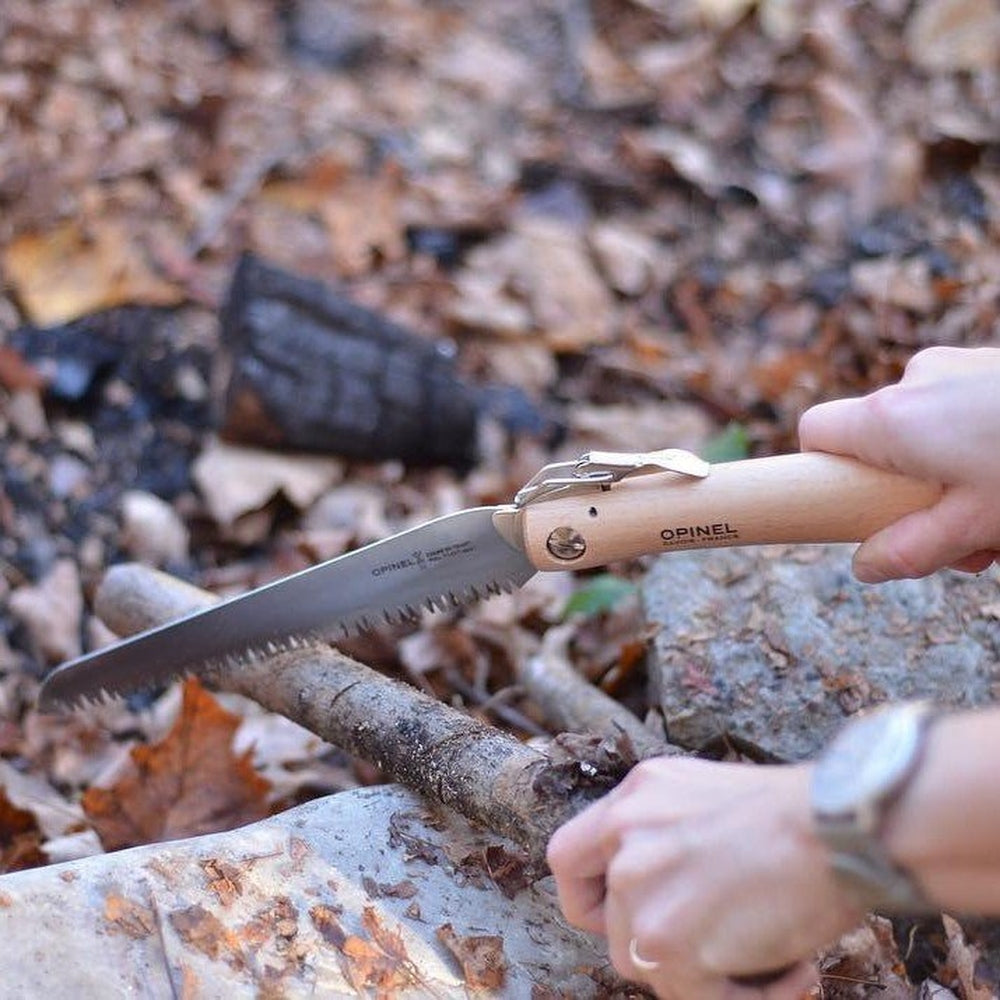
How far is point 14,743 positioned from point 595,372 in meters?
2.45

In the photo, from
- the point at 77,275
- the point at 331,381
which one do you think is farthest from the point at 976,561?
the point at 77,275

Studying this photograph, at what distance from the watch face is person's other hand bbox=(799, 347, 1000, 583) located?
2.43 feet

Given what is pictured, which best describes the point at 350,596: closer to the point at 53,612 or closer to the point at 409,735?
the point at 409,735

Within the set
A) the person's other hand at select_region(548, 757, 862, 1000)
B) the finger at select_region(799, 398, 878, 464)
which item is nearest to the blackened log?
the finger at select_region(799, 398, 878, 464)

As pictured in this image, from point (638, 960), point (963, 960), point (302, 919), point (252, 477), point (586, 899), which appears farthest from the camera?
point (252, 477)

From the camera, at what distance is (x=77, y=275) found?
457cm

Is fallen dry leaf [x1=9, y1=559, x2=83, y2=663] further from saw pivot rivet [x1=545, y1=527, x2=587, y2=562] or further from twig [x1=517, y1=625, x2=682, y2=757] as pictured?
saw pivot rivet [x1=545, y1=527, x2=587, y2=562]

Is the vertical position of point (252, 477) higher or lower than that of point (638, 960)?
lower

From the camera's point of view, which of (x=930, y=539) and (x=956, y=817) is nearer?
(x=956, y=817)

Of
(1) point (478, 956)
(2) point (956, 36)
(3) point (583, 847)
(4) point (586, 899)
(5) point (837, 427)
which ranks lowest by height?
(1) point (478, 956)

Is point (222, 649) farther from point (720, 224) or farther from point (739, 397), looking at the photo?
point (720, 224)

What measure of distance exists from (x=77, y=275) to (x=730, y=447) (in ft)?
8.37

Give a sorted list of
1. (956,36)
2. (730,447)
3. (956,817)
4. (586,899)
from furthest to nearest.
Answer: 1. (956,36)
2. (730,447)
3. (586,899)
4. (956,817)

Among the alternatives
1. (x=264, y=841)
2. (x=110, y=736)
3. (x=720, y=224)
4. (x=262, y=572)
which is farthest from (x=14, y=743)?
(x=720, y=224)
